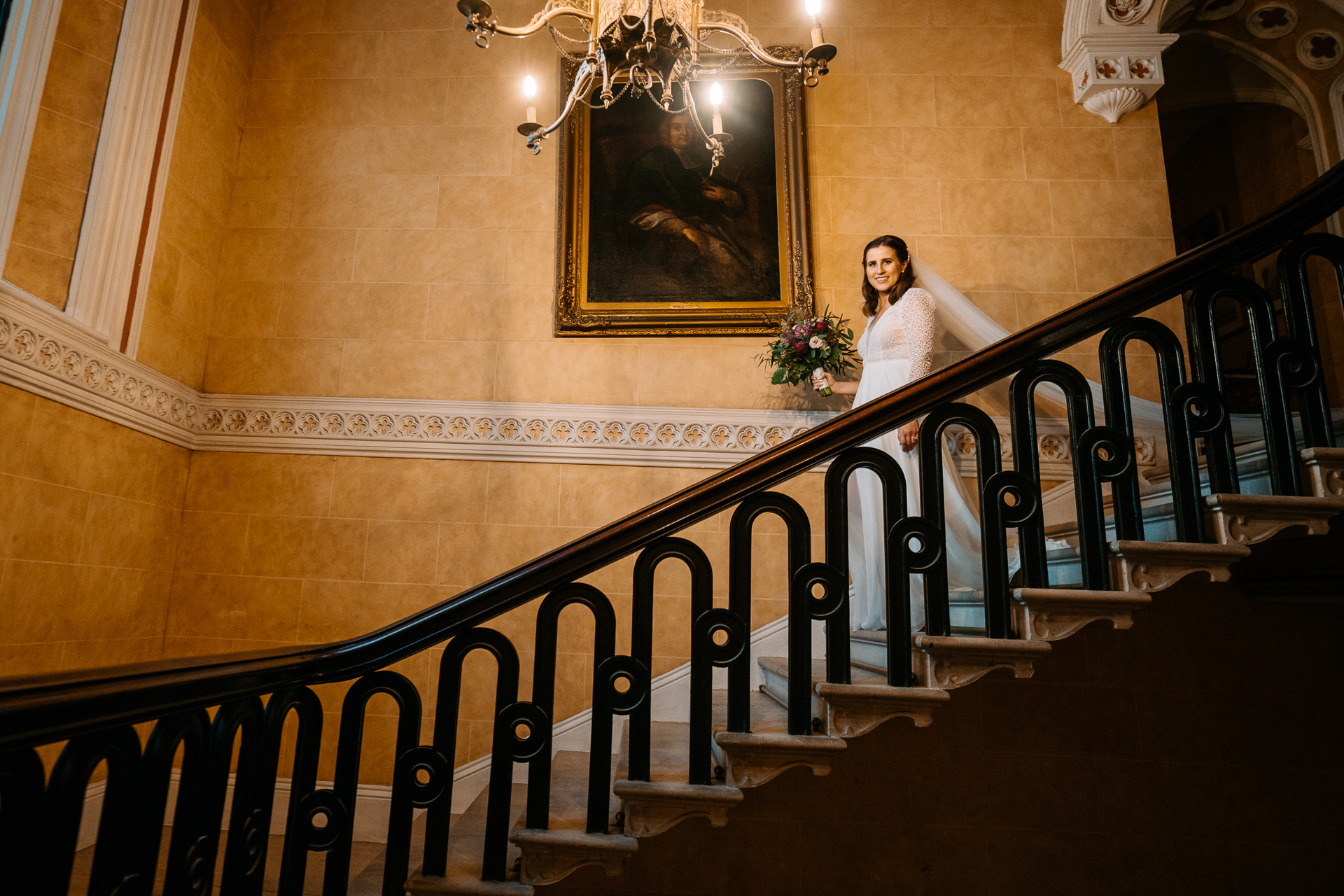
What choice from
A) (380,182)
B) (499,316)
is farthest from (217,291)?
(499,316)

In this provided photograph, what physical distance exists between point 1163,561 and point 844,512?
981 millimetres

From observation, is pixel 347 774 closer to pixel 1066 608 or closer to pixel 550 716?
pixel 550 716

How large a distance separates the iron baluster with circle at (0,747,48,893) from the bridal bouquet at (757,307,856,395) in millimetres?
3421

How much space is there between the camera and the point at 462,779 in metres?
4.04

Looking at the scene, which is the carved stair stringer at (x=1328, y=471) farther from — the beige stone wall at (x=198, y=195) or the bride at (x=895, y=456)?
the beige stone wall at (x=198, y=195)

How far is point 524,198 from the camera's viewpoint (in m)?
4.80

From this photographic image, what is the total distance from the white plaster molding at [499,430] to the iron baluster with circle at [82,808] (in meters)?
2.91

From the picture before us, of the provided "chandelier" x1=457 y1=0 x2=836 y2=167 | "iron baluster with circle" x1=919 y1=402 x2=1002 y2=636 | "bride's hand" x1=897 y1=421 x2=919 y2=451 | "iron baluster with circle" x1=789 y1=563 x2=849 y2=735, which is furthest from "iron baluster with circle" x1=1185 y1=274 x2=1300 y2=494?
"chandelier" x1=457 y1=0 x2=836 y2=167

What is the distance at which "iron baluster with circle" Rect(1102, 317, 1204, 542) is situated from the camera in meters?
2.39

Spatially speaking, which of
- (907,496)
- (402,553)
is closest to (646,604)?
(907,496)

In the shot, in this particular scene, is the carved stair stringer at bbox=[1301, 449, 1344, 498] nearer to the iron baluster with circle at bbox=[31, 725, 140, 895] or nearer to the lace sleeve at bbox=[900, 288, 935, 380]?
the lace sleeve at bbox=[900, 288, 935, 380]

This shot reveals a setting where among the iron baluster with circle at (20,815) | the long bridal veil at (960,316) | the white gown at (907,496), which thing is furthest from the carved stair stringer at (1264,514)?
the iron baluster with circle at (20,815)

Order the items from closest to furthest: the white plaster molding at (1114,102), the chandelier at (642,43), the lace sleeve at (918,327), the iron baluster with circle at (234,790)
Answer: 1. the iron baluster with circle at (234,790)
2. the chandelier at (642,43)
3. the lace sleeve at (918,327)
4. the white plaster molding at (1114,102)

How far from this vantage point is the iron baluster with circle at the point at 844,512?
94.0 inches
